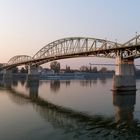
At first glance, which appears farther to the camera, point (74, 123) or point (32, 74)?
point (32, 74)

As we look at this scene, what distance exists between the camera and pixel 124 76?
5281 cm

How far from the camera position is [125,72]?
53.9 metres

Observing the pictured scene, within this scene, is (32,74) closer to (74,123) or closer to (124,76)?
(124,76)

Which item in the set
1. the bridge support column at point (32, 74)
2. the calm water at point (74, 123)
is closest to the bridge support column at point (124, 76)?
the calm water at point (74, 123)

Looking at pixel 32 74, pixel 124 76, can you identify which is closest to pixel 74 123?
pixel 124 76

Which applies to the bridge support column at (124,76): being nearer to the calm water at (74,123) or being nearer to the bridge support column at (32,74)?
the calm water at (74,123)

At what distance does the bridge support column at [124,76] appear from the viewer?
171 ft

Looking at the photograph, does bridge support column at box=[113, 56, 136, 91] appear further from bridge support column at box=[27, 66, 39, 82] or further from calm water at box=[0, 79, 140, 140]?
bridge support column at box=[27, 66, 39, 82]

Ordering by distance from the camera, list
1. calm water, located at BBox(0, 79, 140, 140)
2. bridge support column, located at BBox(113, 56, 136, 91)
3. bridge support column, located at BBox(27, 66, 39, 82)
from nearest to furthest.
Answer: calm water, located at BBox(0, 79, 140, 140) → bridge support column, located at BBox(113, 56, 136, 91) → bridge support column, located at BBox(27, 66, 39, 82)

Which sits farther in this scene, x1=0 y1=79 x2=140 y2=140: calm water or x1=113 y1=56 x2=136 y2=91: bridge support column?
x1=113 y1=56 x2=136 y2=91: bridge support column

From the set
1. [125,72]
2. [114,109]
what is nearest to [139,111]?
[114,109]

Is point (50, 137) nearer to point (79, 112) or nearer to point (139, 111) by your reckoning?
point (79, 112)

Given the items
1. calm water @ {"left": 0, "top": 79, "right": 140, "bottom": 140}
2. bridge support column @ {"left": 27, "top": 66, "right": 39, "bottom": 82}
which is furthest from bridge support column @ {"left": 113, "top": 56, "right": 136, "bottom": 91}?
bridge support column @ {"left": 27, "top": 66, "right": 39, "bottom": 82}

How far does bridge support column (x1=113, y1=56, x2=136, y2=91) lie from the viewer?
5206 cm
